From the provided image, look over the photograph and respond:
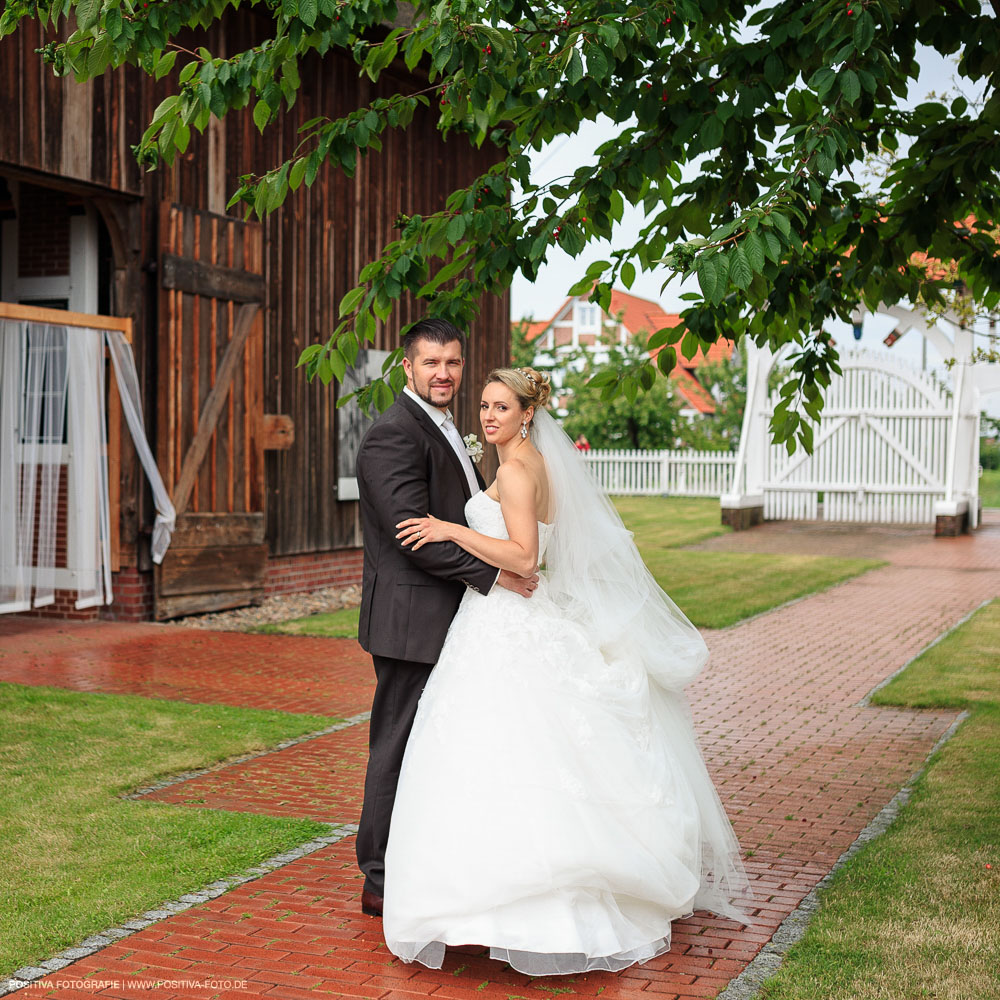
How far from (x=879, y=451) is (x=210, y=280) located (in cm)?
1591

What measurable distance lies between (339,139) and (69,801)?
3.24 metres

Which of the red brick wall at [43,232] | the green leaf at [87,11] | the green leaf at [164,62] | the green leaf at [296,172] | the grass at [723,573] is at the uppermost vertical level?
the red brick wall at [43,232]

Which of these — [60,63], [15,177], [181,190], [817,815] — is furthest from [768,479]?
[60,63]

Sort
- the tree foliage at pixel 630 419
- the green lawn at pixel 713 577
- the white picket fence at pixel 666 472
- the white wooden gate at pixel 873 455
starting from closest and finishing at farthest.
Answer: the green lawn at pixel 713 577
the white wooden gate at pixel 873 455
the white picket fence at pixel 666 472
the tree foliage at pixel 630 419

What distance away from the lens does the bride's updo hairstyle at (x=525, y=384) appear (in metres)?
4.34

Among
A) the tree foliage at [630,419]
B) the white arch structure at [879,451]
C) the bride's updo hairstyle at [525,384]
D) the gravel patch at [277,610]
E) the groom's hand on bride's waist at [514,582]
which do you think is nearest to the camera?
the groom's hand on bride's waist at [514,582]

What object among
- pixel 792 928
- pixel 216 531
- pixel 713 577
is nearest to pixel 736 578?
pixel 713 577

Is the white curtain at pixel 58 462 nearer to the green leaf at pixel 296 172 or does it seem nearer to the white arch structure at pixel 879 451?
the green leaf at pixel 296 172

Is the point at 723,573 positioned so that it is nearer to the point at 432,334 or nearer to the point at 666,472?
the point at 432,334

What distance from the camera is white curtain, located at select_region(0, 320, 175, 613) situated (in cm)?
1061

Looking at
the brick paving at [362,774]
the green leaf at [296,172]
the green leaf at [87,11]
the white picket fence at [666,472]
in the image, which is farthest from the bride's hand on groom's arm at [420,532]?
the white picket fence at [666,472]

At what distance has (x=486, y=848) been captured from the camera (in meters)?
3.83

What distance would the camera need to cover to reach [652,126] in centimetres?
489

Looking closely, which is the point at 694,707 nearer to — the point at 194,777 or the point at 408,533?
the point at 194,777
